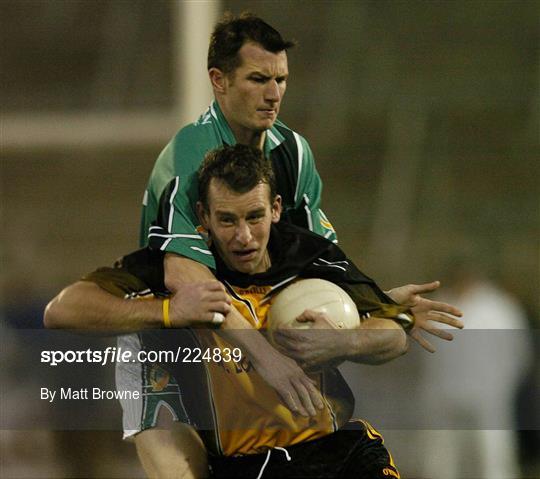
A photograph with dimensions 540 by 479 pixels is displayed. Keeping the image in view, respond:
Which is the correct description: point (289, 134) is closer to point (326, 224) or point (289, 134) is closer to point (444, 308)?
point (326, 224)

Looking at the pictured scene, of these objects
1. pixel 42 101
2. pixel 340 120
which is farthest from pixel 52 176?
pixel 340 120

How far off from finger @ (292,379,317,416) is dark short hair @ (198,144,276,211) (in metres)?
0.55

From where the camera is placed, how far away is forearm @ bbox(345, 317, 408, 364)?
2889mm

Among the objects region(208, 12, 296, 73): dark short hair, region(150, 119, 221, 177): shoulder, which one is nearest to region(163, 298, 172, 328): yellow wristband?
region(150, 119, 221, 177): shoulder

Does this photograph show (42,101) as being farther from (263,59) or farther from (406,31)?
(406,31)

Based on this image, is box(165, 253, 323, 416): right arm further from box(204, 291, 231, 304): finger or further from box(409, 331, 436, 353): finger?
box(409, 331, 436, 353): finger

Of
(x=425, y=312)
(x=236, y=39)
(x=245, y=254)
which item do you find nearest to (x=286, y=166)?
(x=245, y=254)

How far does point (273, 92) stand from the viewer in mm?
2891

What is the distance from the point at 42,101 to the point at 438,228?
4.24 feet

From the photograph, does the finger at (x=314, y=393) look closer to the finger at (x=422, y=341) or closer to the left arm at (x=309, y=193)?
the finger at (x=422, y=341)

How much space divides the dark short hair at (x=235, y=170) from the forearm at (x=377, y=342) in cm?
48

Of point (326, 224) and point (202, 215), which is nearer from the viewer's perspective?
point (202, 215)

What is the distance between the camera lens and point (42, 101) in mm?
3004

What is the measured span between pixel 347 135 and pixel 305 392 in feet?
2.61
